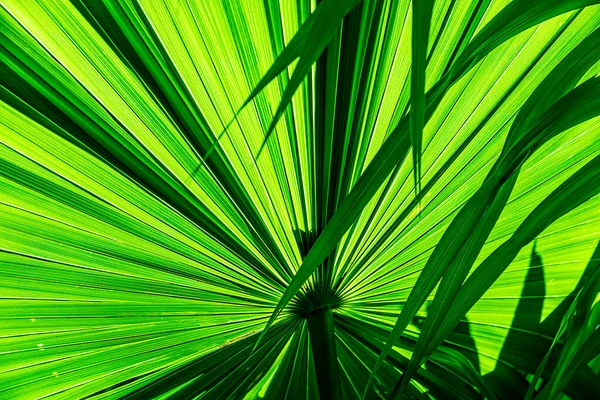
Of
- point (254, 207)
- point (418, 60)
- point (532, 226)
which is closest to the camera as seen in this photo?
point (418, 60)

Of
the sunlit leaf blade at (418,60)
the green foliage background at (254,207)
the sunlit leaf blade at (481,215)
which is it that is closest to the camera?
the sunlit leaf blade at (418,60)

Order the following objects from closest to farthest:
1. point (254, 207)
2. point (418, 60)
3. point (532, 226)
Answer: point (418, 60)
point (532, 226)
point (254, 207)

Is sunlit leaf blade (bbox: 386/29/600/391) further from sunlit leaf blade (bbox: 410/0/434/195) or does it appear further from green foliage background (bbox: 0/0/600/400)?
sunlit leaf blade (bbox: 410/0/434/195)

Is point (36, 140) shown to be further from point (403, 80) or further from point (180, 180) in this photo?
point (403, 80)

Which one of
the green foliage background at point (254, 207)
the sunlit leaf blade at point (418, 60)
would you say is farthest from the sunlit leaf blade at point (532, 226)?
the sunlit leaf blade at point (418, 60)

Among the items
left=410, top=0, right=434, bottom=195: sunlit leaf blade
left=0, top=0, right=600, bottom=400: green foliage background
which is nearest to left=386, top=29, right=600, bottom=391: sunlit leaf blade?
left=0, top=0, right=600, bottom=400: green foliage background

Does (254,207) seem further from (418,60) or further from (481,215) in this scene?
(418,60)

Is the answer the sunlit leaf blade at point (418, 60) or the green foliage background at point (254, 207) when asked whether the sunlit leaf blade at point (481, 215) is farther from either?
the sunlit leaf blade at point (418, 60)

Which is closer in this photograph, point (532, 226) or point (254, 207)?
point (532, 226)

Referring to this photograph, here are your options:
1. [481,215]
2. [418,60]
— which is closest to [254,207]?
[481,215]

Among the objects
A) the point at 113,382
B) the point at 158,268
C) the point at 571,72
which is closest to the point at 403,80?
the point at 571,72
